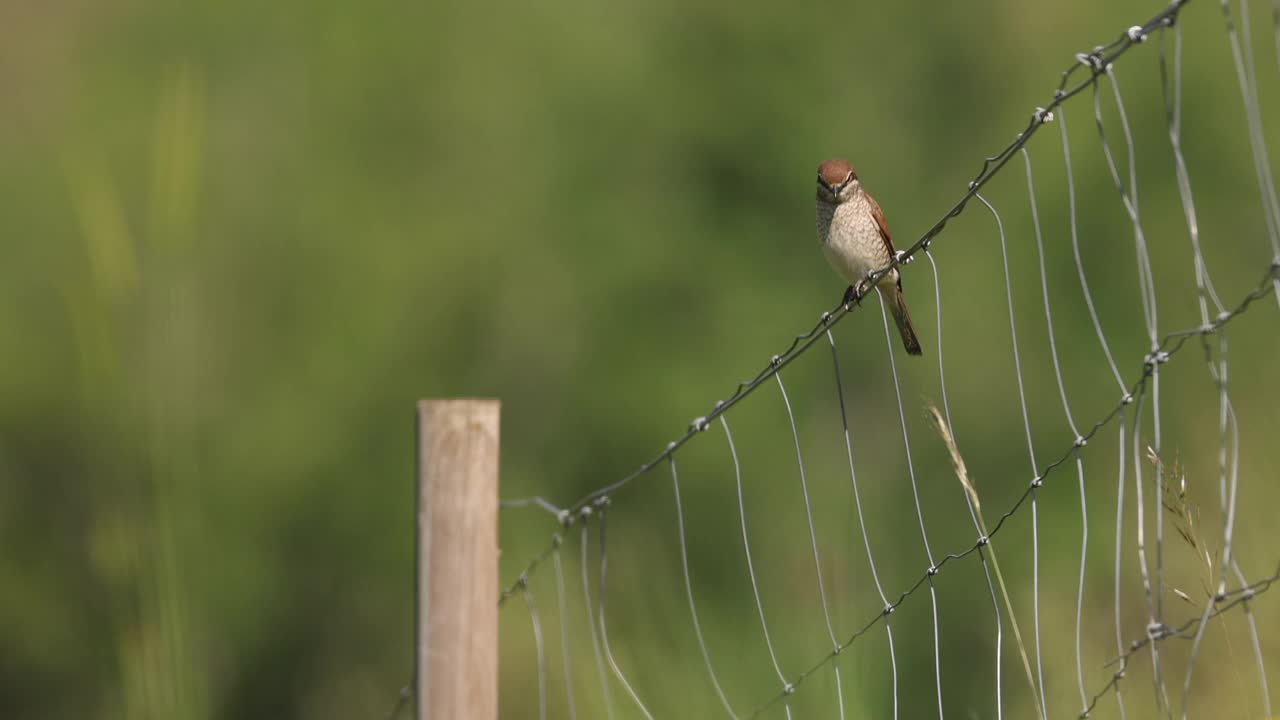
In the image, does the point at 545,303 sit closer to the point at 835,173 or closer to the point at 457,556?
the point at 835,173

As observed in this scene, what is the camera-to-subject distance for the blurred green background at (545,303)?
928cm

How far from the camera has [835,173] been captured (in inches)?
184

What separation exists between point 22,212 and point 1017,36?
800 cm

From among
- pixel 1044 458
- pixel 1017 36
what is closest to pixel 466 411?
pixel 1044 458

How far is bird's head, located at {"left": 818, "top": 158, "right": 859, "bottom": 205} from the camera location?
15.2ft

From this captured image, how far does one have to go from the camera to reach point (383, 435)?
10.0m

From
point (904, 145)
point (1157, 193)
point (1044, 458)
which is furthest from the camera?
Answer: point (904, 145)

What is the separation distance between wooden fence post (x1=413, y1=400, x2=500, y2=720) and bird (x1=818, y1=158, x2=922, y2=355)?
2.39 meters

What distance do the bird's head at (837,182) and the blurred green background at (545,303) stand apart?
10.9 ft

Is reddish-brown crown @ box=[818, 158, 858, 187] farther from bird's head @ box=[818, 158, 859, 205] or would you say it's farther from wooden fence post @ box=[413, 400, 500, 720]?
wooden fence post @ box=[413, 400, 500, 720]

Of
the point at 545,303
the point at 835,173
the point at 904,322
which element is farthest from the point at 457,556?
the point at 545,303

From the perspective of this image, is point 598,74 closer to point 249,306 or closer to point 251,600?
point 249,306

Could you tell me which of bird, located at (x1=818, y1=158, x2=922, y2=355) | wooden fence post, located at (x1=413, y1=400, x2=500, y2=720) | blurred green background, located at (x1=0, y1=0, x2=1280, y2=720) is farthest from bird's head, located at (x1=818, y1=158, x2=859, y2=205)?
blurred green background, located at (x1=0, y1=0, x2=1280, y2=720)

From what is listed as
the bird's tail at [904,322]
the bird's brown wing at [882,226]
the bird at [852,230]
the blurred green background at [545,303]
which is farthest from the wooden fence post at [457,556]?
the blurred green background at [545,303]
